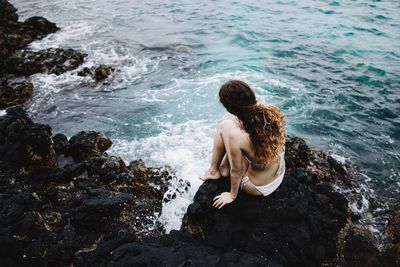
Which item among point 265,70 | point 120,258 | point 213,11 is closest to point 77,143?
point 120,258

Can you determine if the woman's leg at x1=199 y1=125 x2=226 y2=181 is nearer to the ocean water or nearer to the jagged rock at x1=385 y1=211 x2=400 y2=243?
the ocean water

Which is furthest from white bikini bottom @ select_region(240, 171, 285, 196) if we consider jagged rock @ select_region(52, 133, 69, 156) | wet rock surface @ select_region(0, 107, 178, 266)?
jagged rock @ select_region(52, 133, 69, 156)

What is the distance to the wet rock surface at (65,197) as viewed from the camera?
5008mm

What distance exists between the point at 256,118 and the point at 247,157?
658mm

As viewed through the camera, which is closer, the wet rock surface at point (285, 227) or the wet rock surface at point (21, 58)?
the wet rock surface at point (285, 227)

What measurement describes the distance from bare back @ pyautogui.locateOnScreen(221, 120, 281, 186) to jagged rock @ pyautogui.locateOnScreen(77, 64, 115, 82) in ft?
31.8

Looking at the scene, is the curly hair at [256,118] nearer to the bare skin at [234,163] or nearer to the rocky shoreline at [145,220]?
the bare skin at [234,163]

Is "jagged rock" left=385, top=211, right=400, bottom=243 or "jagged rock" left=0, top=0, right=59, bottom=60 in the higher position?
"jagged rock" left=0, top=0, right=59, bottom=60

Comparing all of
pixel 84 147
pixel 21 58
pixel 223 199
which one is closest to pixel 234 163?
pixel 223 199

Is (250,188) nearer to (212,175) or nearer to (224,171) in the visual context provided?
(224,171)

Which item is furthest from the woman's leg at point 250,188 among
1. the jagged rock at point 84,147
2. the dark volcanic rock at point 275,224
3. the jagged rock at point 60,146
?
the jagged rock at point 60,146

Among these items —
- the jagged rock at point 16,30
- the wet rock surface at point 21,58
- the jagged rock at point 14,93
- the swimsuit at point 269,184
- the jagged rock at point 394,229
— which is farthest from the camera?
the jagged rock at point 16,30

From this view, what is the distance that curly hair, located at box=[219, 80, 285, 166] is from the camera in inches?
163

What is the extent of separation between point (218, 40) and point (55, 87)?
8501 millimetres
